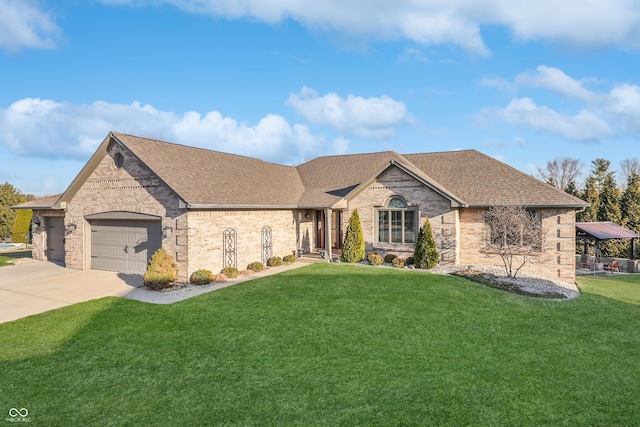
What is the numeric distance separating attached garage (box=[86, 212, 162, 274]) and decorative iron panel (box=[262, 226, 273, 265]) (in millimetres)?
4935

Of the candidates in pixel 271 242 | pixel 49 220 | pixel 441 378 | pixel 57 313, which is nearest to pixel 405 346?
pixel 441 378

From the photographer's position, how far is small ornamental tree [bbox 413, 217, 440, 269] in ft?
57.0

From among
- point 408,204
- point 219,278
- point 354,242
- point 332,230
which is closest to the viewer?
point 219,278

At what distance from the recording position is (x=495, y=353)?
26.3 feet

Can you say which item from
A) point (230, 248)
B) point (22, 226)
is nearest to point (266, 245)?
point (230, 248)

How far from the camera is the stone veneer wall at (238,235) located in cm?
1463

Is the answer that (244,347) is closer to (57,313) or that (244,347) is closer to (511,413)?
(511,413)

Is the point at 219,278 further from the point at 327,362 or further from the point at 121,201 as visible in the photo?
the point at 327,362

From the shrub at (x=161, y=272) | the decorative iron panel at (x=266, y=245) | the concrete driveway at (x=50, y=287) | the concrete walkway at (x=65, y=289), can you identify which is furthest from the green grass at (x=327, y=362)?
the decorative iron panel at (x=266, y=245)

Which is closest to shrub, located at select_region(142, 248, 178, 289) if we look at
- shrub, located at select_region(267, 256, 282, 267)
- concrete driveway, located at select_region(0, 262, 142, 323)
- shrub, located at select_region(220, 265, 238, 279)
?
concrete driveway, located at select_region(0, 262, 142, 323)

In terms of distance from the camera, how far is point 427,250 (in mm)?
17375

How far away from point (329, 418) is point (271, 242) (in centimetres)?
1386

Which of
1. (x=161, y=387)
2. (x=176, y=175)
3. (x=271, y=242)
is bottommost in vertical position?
(x=161, y=387)

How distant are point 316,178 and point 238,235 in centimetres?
928
